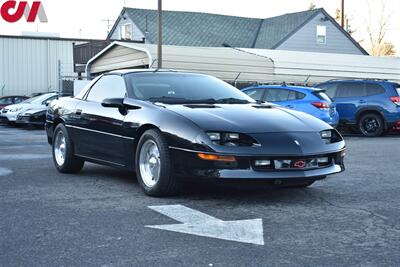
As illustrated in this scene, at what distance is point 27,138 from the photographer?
15.2m

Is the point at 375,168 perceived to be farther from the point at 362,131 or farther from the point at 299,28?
the point at 299,28

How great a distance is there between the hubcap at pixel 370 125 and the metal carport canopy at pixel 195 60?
329 inches

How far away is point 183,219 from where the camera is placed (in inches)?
204

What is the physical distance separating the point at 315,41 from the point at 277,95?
22.9 meters

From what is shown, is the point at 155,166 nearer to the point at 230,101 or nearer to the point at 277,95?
the point at 230,101

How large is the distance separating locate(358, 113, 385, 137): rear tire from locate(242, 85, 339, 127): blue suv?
6.32 ft

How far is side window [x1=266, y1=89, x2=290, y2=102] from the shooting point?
15156mm

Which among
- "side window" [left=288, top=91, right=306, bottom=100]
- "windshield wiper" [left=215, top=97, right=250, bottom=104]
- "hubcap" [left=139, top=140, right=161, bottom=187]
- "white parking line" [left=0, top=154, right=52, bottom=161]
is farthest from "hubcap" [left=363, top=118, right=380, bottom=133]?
"hubcap" [left=139, top=140, right=161, bottom=187]

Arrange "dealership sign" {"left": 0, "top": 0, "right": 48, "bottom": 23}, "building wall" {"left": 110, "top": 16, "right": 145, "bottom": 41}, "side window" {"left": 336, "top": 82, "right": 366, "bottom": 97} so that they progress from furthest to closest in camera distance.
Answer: "building wall" {"left": 110, "top": 16, "right": 145, "bottom": 41} → "dealership sign" {"left": 0, "top": 0, "right": 48, "bottom": 23} → "side window" {"left": 336, "top": 82, "right": 366, "bottom": 97}

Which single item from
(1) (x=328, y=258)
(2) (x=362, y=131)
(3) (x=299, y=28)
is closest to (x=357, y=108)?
(2) (x=362, y=131)

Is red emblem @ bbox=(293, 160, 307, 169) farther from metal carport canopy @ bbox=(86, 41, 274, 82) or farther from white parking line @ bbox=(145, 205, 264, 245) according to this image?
metal carport canopy @ bbox=(86, 41, 274, 82)

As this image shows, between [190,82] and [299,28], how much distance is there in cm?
3026

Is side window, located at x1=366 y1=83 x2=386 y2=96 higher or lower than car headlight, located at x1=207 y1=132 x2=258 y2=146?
higher

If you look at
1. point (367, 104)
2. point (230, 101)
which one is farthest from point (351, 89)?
point (230, 101)
